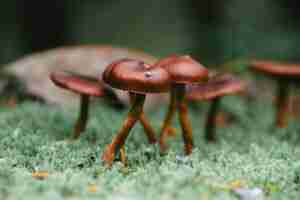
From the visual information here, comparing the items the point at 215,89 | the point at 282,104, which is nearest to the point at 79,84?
the point at 215,89

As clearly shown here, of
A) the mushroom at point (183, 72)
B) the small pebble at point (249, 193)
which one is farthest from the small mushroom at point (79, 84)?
the small pebble at point (249, 193)

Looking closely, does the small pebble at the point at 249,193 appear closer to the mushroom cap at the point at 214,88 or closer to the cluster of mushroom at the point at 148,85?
the cluster of mushroom at the point at 148,85

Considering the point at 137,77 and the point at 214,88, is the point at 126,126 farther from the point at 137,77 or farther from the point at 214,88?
the point at 214,88

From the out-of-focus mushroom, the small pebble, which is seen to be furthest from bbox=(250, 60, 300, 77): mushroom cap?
the small pebble

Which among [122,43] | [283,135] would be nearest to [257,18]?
[122,43]

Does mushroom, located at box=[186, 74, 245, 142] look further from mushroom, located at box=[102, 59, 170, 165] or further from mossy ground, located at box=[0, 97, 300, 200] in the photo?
mushroom, located at box=[102, 59, 170, 165]

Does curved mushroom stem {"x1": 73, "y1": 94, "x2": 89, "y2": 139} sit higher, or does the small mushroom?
the small mushroom
